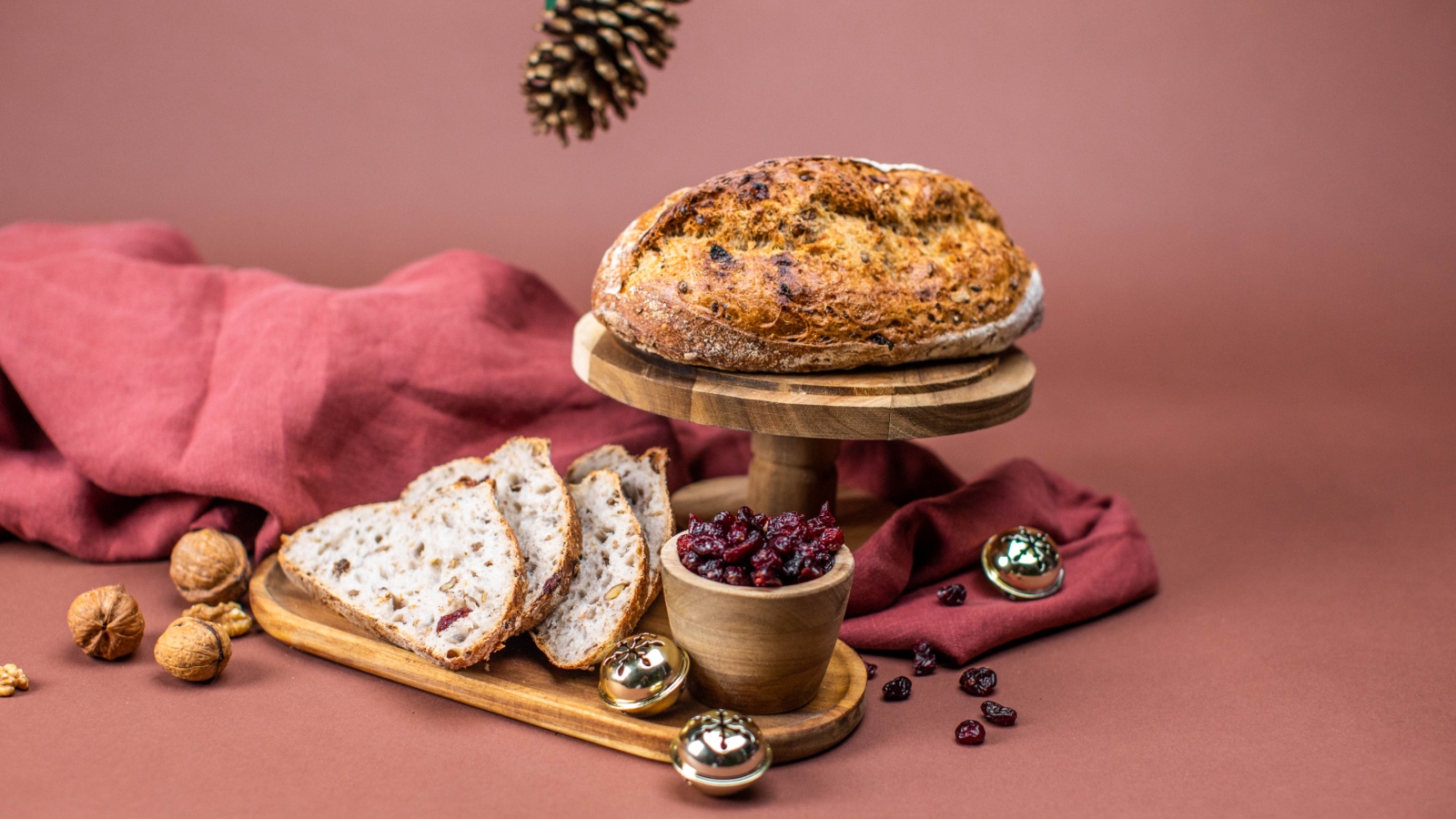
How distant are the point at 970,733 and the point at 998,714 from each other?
140mm

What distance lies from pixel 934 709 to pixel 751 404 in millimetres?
981

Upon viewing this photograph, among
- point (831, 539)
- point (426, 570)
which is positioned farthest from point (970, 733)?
point (426, 570)

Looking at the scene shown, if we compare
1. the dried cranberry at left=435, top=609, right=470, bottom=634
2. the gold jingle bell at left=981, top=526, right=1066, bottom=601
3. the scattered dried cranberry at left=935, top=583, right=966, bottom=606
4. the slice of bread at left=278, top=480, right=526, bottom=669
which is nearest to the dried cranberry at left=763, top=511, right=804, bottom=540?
the slice of bread at left=278, top=480, right=526, bottom=669

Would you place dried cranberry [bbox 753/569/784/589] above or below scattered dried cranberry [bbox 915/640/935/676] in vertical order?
above

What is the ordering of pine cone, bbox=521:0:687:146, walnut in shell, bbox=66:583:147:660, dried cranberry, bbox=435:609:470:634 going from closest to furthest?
1. dried cranberry, bbox=435:609:470:634
2. walnut in shell, bbox=66:583:147:660
3. pine cone, bbox=521:0:687:146

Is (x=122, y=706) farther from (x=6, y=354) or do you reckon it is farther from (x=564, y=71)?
(x=564, y=71)

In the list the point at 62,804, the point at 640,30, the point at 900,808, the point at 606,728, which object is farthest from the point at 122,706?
the point at 640,30

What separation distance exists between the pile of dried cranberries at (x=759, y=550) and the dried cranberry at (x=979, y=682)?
692 millimetres

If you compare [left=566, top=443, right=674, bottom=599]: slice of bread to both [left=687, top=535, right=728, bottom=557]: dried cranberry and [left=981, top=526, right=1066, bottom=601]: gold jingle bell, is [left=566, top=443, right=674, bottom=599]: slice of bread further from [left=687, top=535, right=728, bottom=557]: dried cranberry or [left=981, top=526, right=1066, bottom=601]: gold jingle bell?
[left=981, top=526, right=1066, bottom=601]: gold jingle bell

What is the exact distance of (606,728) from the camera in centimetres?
291

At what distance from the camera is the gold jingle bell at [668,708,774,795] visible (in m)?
2.66

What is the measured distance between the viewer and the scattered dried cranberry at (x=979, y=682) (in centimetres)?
330

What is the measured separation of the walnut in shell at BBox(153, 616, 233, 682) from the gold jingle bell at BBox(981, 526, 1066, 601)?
7.60 feet

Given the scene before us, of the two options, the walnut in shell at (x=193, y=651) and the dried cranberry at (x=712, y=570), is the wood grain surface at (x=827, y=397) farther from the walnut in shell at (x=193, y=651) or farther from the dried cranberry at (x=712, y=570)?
the walnut in shell at (x=193, y=651)
